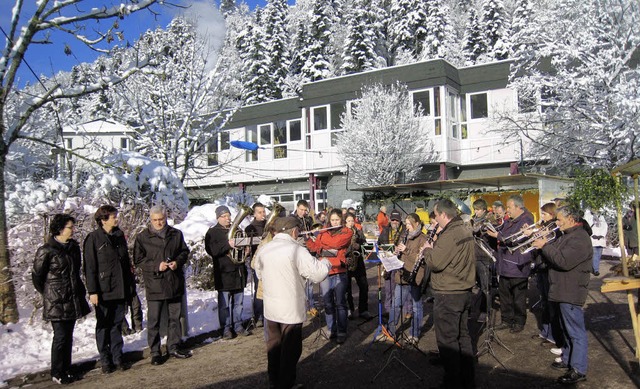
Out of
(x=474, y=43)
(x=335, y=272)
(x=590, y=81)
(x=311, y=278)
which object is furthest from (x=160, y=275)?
(x=474, y=43)

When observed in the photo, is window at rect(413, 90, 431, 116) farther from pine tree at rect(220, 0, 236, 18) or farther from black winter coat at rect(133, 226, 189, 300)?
pine tree at rect(220, 0, 236, 18)

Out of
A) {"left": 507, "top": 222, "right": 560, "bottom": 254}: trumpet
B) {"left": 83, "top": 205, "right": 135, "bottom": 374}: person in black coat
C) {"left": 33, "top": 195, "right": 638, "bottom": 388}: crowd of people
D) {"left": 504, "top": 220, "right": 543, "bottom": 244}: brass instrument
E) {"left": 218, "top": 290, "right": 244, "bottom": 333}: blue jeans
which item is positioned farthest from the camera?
{"left": 218, "top": 290, "right": 244, "bottom": 333}: blue jeans

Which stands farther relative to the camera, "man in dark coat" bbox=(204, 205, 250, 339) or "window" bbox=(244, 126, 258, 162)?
"window" bbox=(244, 126, 258, 162)

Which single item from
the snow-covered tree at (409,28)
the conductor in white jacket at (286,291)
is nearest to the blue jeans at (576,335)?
the conductor in white jacket at (286,291)

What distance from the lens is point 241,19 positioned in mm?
57156

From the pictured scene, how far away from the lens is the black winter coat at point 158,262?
652 centimetres

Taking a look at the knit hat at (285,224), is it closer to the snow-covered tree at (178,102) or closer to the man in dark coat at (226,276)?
the man in dark coat at (226,276)

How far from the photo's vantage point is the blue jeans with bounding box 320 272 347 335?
7289mm

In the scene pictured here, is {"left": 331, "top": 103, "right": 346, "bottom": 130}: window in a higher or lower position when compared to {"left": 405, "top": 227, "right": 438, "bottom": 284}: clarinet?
higher

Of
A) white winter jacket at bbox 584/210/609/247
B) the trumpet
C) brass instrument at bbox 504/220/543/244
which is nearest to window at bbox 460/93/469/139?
white winter jacket at bbox 584/210/609/247

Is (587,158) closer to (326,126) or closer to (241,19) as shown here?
(326,126)

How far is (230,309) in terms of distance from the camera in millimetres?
7805

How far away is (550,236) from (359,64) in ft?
112

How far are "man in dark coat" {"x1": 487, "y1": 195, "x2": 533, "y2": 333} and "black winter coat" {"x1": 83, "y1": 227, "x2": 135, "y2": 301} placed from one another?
5.29 m
